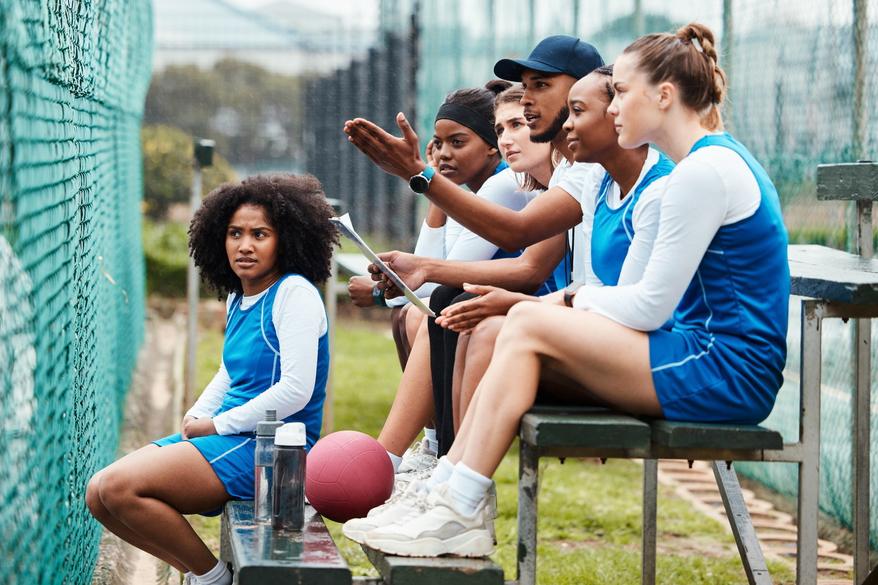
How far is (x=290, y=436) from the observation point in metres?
3.68

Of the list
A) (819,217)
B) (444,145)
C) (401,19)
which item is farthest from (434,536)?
(401,19)

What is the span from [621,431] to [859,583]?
1.69m

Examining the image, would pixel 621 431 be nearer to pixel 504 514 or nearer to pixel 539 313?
pixel 539 313

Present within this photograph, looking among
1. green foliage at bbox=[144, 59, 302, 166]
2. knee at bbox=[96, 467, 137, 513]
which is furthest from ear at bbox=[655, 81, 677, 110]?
green foliage at bbox=[144, 59, 302, 166]

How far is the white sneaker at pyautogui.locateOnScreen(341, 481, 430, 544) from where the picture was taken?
3.36m

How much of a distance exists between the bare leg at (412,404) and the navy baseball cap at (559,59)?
0.90 meters

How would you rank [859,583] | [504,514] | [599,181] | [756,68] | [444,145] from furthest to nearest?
1. [756,68]
2. [504,514]
3. [444,145]
4. [859,583]
5. [599,181]

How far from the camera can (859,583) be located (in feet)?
14.5

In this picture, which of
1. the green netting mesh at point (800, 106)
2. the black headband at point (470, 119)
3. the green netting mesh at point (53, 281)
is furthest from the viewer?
the green netting mesh at point (800, 106)

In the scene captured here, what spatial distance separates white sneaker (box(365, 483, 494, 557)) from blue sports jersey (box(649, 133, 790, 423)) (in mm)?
545

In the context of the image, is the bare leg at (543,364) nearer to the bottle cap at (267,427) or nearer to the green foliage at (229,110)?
the bottle cap at (267,427)

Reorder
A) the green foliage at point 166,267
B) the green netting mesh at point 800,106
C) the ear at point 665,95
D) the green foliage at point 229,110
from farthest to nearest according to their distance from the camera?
1. the green foliage at point 229,110
2. the green foliage at point 166,267
3. the green netting mesh at point 800,106
4. the ear at point 665,95

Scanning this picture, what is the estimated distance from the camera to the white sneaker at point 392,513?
3.36m

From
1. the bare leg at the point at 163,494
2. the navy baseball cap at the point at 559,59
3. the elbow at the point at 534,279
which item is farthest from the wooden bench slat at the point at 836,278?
the bare leg at the point at 163,494
